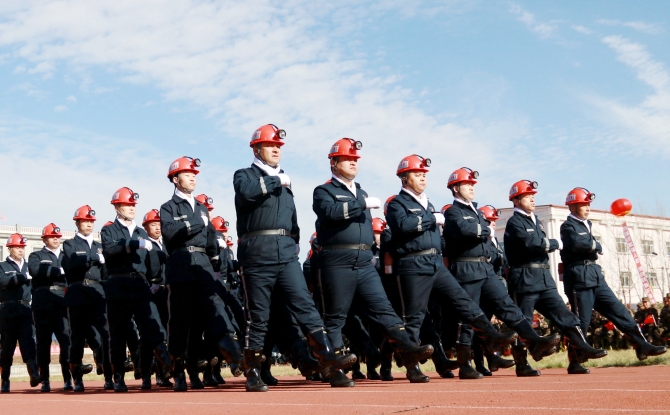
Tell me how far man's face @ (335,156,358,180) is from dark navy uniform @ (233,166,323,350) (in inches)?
33.5

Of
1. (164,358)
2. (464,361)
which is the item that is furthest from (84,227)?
(464,361)

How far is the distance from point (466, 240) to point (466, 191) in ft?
2.04

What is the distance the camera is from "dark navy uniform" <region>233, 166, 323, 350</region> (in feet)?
27.7

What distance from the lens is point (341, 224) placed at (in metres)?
9.01

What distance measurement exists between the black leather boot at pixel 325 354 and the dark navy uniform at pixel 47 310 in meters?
5.35

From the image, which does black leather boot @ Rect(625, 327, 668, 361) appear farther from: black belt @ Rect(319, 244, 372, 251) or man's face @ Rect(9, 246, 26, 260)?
man's face @ Rect(9, 246, 26, 260)

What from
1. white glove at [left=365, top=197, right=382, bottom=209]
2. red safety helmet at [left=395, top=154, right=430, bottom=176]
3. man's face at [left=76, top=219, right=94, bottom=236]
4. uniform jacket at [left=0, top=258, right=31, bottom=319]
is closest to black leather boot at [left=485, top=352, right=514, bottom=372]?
red safety helmet at [left=395, top=154, right=430, bottom=176]

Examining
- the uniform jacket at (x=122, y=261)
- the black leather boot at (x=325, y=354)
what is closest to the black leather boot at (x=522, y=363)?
the black leather boot at (x=325, y=354)

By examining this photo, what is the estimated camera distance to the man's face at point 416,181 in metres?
9.97

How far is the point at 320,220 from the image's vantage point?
29.8 feet

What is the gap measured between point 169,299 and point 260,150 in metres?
2.12

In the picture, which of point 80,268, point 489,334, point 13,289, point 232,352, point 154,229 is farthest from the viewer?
point 13,289

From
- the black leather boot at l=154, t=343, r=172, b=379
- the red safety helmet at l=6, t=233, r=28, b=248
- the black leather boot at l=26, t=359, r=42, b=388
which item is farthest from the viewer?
the red safety helmet at l=6, t=233, r=28, b=248

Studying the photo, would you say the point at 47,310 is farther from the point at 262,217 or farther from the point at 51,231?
the point at 262,217
